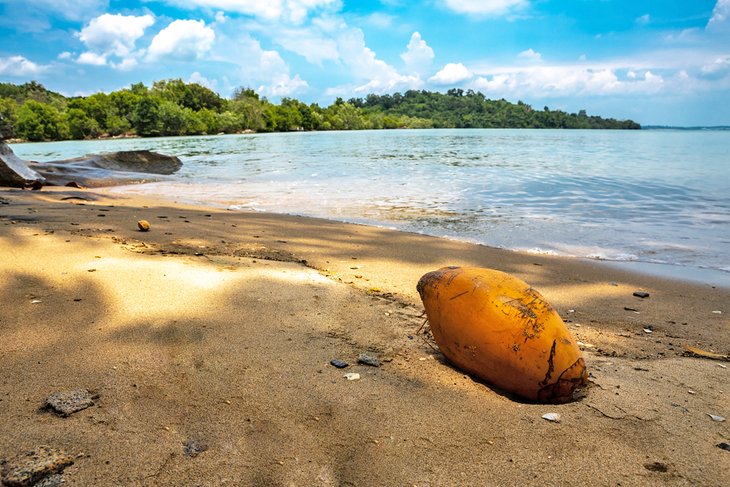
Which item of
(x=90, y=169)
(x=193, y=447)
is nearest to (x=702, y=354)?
(x=193, y=447)

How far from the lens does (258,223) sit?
7.32 m

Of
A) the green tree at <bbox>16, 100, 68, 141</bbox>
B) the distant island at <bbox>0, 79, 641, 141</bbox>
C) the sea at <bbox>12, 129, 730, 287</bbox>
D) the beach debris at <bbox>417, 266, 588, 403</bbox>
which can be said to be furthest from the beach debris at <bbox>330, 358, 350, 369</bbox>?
the green tree at <bbox>16, 100, 68, 141</bbox>

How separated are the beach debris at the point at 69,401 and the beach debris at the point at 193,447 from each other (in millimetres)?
490

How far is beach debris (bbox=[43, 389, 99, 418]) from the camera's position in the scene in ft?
5.68

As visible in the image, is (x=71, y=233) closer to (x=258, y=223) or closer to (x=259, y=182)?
(x=258, y=223)

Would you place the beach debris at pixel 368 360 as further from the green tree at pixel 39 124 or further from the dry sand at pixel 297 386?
the green tree at pixel 39 124

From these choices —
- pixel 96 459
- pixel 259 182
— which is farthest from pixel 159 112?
pixel 96 459

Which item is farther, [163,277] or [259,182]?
[259,182]

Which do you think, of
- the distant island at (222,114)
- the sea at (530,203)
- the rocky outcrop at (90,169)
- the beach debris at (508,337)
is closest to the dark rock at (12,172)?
the rocky outcrop at (90,169)

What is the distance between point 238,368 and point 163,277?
1.40 meters

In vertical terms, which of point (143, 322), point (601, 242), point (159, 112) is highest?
point (159, 112)

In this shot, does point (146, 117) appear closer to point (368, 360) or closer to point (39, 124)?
point (39, 124)

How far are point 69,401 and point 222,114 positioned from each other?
111957 mm

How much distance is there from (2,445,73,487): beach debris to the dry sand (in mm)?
33
